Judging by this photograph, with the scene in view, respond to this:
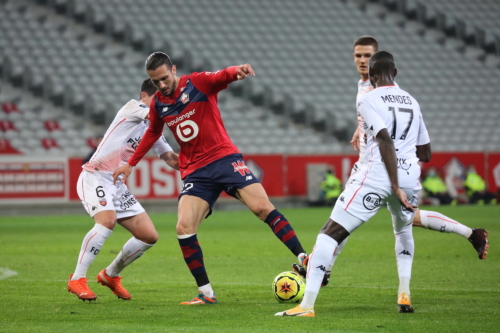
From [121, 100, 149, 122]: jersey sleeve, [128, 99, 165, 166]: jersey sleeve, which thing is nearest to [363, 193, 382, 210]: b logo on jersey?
[128, 99, 165, 166]: jersey sleeve

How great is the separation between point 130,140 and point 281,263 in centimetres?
328

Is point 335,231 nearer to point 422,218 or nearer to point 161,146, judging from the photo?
point 422,218

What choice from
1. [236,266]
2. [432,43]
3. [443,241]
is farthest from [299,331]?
[432,43]

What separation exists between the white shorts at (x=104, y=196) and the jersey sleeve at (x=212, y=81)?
1369mm

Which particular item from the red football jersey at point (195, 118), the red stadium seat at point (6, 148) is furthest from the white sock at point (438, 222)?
the red stadium seat at point (6, 148)

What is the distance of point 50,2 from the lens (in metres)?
27.2

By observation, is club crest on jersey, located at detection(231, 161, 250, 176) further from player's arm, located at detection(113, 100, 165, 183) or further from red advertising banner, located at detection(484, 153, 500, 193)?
red advertising banner, located at detection(484, 153, 500, 193)

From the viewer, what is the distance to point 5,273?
8672mm

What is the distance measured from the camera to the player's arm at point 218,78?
583 centimetres

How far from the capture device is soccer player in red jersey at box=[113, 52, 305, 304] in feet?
20.6

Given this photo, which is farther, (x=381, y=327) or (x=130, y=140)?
(x=130, y=140)

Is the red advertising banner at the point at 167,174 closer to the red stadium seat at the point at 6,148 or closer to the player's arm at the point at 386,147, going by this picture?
the red stadium seat at the point at 6,148

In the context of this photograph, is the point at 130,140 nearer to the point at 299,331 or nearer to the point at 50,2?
the point at 299,331

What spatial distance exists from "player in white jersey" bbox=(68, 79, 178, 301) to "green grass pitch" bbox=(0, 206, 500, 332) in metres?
0.34
